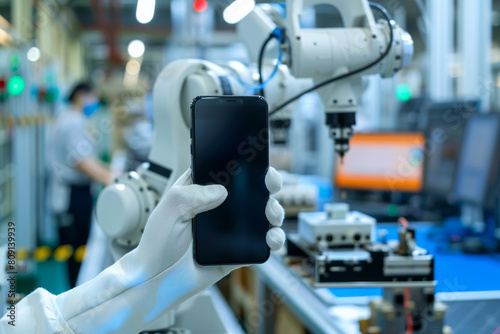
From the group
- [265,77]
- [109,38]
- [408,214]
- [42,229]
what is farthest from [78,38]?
[265,77]

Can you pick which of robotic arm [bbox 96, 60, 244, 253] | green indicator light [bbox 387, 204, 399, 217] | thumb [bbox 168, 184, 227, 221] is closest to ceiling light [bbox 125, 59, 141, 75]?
green indicator light [bbox 387, 204, 399, 217]

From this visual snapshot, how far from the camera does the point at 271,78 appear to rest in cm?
159

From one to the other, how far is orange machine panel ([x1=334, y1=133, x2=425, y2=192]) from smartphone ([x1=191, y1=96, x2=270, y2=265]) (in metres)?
2.51

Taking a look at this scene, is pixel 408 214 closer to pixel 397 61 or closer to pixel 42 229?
pixel 397 61

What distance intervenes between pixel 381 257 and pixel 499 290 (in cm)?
67

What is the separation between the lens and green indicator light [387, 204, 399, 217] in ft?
11.0

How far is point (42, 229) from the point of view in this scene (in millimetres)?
7312

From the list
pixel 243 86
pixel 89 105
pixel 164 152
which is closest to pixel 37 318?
pixel 164 152

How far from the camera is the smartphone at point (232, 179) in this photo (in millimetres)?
973

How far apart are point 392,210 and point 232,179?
102 inches

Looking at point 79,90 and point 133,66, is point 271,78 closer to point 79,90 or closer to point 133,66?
point 79,90

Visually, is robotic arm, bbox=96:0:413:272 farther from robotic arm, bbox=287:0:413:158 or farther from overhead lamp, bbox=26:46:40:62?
overhead lamp, bbox=26:46:40:62

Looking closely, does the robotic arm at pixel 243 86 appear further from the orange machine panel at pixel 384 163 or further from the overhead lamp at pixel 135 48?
the overhead lamp at pixel 135 48

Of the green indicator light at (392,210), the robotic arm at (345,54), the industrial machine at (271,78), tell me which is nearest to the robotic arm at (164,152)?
the industrial machine at (271,78)
